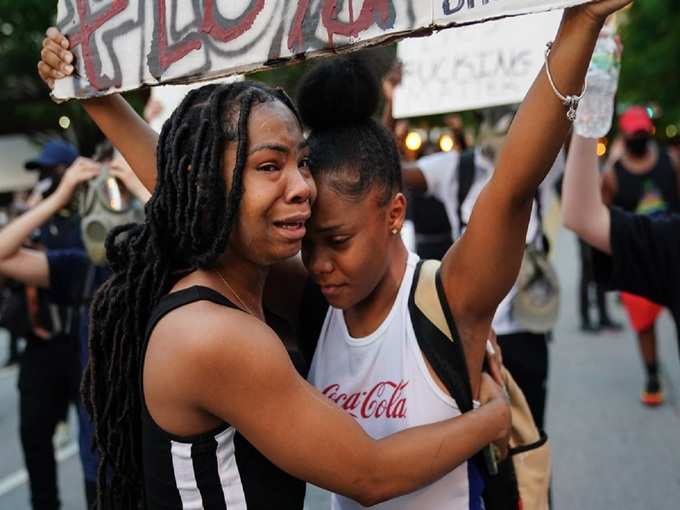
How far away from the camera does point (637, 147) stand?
7.59 meters

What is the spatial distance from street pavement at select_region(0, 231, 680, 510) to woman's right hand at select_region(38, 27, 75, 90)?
1.39 m

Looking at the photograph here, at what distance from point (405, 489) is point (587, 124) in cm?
136

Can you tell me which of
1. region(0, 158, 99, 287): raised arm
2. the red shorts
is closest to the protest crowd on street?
region(0, 158, 99, 287): raised arm

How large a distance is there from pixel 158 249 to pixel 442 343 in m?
0.65

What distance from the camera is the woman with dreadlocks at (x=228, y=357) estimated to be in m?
1.63

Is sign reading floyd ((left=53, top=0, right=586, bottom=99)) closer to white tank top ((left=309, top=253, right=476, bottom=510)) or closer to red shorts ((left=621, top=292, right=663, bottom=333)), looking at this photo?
white tank top ((left=309, top=253, right=476, bottom=510))

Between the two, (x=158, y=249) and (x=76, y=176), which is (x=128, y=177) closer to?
(x=76, y=176)

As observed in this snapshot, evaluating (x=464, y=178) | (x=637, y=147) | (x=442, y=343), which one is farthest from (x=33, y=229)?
(x=637, y=147)

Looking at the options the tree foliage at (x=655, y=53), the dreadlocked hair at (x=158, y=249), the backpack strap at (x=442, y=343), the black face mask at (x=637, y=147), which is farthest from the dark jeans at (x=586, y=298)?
the tree foliage at (x=655, y=53)

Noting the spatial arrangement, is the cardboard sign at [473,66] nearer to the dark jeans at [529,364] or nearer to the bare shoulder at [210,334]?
the dark jeans at [529,364]

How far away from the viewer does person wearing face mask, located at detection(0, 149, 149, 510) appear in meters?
3.89

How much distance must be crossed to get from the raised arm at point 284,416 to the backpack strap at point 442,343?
20 centimetres

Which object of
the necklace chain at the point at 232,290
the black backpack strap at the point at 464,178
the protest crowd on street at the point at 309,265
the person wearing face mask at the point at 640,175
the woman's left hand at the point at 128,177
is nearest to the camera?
the protest crowd on street at the point at 309,265

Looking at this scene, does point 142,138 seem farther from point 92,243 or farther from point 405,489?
point 92,243
